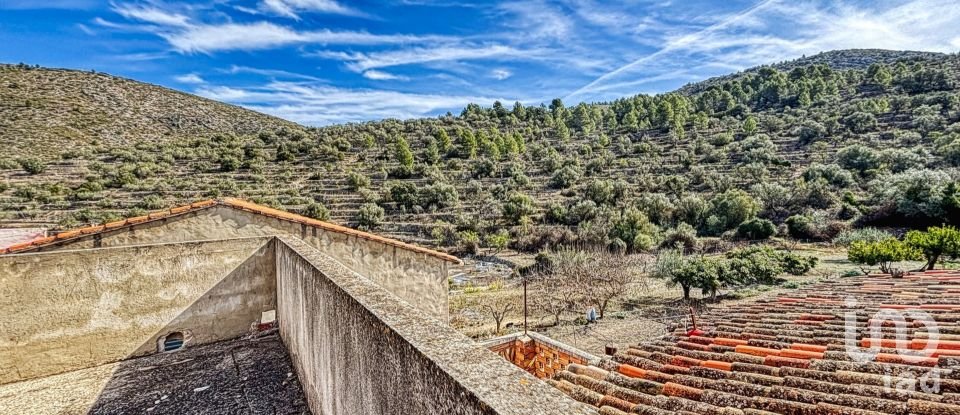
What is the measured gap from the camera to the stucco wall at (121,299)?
416 cm

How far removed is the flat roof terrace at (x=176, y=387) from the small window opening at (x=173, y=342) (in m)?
0.16

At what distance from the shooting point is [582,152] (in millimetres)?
49844

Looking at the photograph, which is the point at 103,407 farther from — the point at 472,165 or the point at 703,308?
the point at 472,165

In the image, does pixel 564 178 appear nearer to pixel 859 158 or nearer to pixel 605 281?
pixel 859 158

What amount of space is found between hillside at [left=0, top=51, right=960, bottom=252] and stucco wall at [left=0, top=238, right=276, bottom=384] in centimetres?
2449

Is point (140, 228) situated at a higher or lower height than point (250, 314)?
higher

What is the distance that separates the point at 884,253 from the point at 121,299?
855 inches

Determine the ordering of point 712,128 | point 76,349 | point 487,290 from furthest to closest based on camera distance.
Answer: point 712,128
point 487,290
point 76,349

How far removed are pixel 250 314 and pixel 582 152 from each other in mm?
47480

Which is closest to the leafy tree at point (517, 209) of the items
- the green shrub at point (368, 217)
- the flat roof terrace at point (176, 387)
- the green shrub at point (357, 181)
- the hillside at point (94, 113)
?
the green shrub at point (368, 217)

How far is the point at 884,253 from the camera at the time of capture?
628 inches

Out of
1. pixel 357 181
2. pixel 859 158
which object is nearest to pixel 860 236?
pixel 859 158

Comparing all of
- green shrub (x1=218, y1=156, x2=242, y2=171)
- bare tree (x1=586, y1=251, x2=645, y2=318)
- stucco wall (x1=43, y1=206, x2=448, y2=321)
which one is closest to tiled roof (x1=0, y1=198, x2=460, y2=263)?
stucco wall (x1=43, y1=206, x2=448, y2=321)

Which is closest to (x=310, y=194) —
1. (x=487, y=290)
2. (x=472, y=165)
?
(x=472, y=165)
